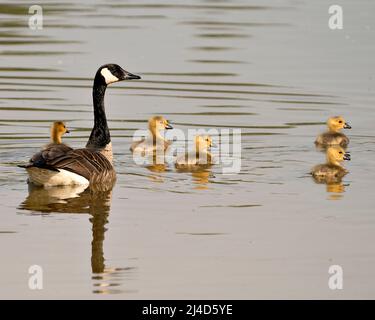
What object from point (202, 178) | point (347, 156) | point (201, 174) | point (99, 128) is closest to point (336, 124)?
point (347, 156)

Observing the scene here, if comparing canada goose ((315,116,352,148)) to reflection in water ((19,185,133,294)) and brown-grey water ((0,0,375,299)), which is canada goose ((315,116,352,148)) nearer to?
brown-grey water ((0,0,375,299))

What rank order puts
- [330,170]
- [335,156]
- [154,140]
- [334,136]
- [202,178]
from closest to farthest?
[330,170] < [202,178] < [335,156] < [334,136] < [154,140]

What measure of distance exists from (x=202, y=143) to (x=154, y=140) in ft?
4.24

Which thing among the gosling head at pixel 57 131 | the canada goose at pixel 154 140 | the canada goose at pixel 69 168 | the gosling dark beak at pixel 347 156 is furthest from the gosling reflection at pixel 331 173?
the gosling head at pixel 57 131

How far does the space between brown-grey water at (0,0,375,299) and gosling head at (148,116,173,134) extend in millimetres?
432

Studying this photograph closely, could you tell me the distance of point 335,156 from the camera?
45.7ft

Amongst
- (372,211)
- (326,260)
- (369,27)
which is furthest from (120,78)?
(369,27)

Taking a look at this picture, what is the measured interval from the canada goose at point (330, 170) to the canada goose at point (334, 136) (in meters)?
1.40

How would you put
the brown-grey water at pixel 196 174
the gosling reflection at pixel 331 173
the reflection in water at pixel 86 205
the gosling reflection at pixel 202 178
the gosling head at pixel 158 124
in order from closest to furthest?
the brown-grey water at pixel 196 174 < the reflection in water at pixel 86 205 < the gosling reflection at pixel 202 178 < the gosling reflection at pixel 331 173 < the gosling head at pixel 158 124

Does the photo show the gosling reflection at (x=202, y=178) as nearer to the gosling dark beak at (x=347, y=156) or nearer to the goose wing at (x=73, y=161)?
the goose wing at (x=73, y=161)

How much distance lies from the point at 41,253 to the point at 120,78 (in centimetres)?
510

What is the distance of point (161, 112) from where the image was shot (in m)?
18.0

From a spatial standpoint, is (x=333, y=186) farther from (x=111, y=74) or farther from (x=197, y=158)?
(x=111, y=74)

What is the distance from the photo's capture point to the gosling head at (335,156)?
45.3 ft
